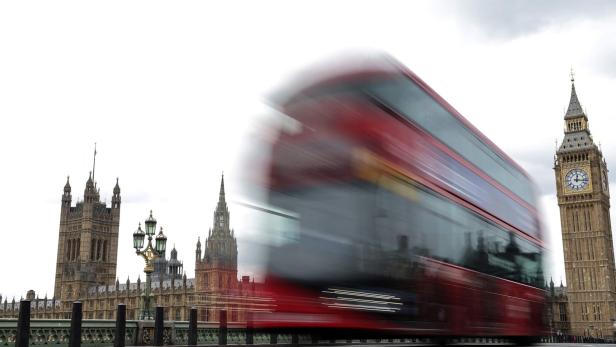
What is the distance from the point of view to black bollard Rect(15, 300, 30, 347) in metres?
11.3

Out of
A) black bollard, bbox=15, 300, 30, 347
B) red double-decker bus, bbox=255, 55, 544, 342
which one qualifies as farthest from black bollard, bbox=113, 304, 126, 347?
red double-decker bus, bbox=255, 55, 544, 342

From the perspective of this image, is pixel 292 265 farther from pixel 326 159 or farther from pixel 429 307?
pixel 429 307

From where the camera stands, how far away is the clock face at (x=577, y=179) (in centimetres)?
7500

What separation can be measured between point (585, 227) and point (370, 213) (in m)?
73.6

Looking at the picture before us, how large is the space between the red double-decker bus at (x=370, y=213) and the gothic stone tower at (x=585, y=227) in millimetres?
68017

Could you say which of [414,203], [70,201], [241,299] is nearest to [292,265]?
[241,299]

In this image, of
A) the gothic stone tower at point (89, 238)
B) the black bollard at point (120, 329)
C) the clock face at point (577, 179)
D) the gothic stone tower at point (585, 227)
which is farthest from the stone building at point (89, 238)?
the black bollard at point (120, 329)

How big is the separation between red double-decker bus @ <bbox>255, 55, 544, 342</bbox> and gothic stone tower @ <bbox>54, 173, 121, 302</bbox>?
348ft

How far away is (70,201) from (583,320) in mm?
91583

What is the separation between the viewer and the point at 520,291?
1312 centimetres

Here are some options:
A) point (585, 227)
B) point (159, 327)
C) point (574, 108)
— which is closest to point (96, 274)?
point (585, 227)

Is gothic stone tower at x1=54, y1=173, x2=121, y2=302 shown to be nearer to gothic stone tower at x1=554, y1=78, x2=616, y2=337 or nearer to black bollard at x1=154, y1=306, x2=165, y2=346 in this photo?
gothic stone tower at x1=554, y1=78, x2=616, y2=337

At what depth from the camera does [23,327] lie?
37.1ft

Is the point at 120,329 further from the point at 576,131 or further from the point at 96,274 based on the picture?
the point at 96,274
